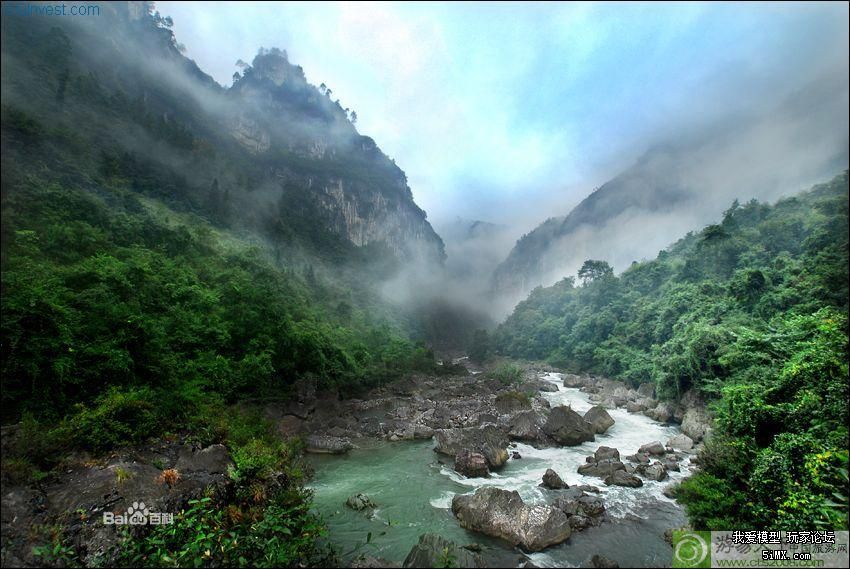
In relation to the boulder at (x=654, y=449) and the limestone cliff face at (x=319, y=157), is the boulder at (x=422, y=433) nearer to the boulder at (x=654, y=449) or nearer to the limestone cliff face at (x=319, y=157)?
the boulder at (x=654, y=449)

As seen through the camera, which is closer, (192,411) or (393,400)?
(192,411)

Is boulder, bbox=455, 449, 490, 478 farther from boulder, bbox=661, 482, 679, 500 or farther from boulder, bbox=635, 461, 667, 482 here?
boulder, bbox=661, 482, 679, 500

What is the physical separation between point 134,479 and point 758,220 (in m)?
71.4

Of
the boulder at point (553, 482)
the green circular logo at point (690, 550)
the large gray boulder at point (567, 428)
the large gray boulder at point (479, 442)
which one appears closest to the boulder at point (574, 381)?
the large gray boulder at point (567, 428)

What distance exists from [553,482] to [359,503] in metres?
8.01

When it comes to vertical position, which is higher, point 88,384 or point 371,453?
point 88,384

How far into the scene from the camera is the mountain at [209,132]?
4869 cm

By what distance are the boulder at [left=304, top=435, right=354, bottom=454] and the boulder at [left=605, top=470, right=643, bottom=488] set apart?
13414 millimetres

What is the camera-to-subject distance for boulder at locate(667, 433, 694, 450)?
2007 cm

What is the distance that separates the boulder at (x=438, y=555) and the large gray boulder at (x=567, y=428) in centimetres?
1306

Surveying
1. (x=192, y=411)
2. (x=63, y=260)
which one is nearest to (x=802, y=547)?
(x=192, y=411)

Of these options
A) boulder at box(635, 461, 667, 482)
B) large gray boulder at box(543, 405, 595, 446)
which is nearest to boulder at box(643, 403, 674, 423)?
large gray boulder at box(543, 405, 595, 446)

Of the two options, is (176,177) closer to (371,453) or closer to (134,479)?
(371,453)

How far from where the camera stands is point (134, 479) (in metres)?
8.65
